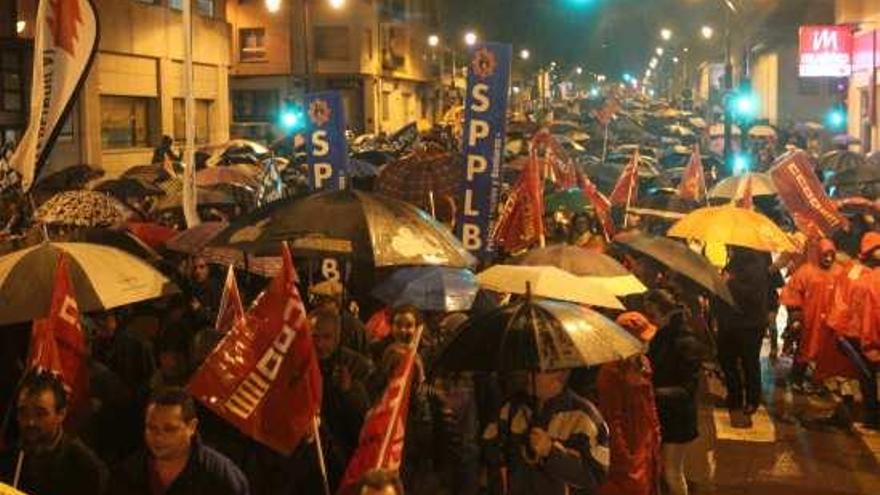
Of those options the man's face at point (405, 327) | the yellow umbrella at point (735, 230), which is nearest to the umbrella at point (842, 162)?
the yellow umbrella at point (735, 230)

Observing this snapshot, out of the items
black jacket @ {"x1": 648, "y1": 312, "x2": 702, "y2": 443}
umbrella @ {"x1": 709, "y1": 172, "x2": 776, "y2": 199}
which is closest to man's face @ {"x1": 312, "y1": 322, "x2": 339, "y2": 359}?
black jacket @ {"x1": 648, "y1": 312, "x2": 702, "y2": 443}

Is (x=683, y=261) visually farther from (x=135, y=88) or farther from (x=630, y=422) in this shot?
(x=135, y=88)

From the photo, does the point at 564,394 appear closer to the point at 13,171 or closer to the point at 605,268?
the point at 605,268

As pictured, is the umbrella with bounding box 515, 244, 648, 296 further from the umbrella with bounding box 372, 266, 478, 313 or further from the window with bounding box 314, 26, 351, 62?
the window with bounding box 314, 26, 351, 62

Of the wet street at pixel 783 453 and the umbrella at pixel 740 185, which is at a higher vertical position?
the umbrella at pixel 740 185

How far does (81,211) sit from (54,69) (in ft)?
6.91

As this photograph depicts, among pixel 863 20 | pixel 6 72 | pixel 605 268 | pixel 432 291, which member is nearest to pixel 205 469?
pixel 432 291

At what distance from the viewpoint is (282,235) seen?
6.22 m

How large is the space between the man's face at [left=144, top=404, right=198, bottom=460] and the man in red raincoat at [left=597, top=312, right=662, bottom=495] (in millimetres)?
2815

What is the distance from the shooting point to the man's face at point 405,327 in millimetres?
6598

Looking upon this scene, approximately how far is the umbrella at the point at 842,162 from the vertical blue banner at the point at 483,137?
32.6 feet

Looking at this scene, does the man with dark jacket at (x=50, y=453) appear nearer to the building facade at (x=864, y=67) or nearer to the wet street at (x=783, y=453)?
the wet street at (x=783, y=453)

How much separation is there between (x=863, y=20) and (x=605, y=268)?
22.7 metres

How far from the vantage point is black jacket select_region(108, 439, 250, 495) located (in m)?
4.51
